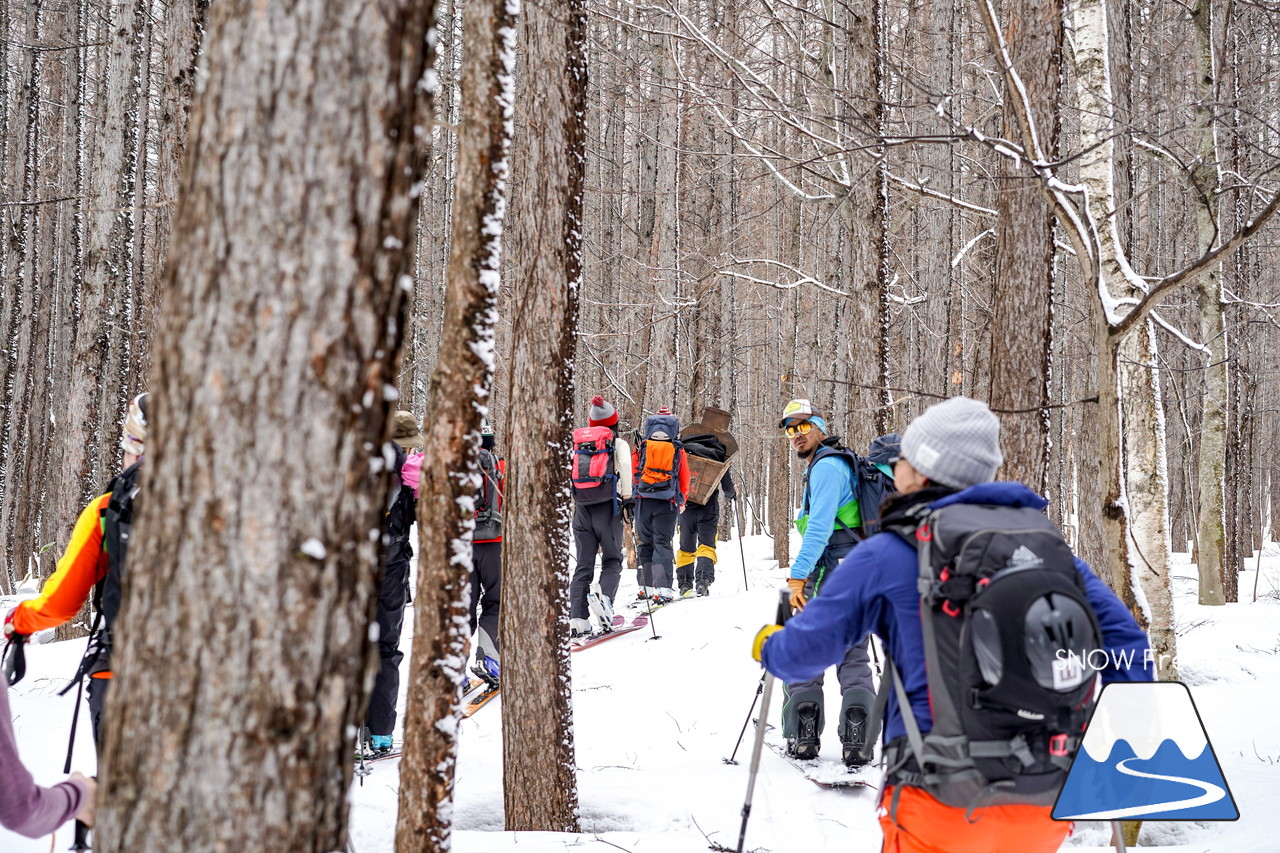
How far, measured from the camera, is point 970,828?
7.24ft

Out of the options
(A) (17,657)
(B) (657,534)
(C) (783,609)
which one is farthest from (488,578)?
(C) (783,609)

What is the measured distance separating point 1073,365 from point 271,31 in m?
20.2

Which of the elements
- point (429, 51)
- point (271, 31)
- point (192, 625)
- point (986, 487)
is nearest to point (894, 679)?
point (986, 487)

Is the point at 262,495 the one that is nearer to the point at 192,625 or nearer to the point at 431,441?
the point at 192,625

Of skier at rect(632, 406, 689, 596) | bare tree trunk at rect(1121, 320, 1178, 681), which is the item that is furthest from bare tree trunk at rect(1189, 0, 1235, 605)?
skier at rect(632, 406, 689, 596)

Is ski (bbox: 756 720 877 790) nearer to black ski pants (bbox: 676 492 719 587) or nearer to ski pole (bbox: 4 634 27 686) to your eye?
ski pole (bbox: 4 634 27 686)

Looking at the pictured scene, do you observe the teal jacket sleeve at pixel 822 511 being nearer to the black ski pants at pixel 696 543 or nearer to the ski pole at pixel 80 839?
the ski pole at pixel 80 839

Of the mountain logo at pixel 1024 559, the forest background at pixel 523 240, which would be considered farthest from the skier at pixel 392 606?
the mountain logo at pixel 1024 559

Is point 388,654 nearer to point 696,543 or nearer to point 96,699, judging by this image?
point 96,699

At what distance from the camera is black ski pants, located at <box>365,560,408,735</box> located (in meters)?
5.50

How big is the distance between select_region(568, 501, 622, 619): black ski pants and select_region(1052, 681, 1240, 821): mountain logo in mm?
6804

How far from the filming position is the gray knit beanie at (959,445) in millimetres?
2447

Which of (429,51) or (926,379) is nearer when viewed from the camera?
(429,51)

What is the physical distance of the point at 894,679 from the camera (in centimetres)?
234
